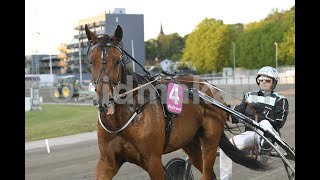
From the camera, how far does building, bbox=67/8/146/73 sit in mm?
5346

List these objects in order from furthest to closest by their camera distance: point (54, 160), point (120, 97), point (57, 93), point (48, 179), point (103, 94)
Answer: point (57, 93) < point (54, 160) < point (48, 179) < point (120, 97) < point (103, 94)

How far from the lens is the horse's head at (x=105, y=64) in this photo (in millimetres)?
3498

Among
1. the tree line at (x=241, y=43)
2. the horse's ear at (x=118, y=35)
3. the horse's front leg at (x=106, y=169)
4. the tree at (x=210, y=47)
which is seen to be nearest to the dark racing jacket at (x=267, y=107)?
the horse's front leg at (x=106, y=169)

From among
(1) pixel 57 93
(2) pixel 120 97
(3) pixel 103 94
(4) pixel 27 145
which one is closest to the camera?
(3) pixel 103 94

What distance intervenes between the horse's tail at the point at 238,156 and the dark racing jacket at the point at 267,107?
356 millimetres

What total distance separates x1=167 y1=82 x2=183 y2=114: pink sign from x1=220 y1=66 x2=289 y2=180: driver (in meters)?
1.22

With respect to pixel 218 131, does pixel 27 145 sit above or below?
below

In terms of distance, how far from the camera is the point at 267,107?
17.8ft

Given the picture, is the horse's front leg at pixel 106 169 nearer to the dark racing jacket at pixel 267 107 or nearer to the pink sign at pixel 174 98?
the pink sign at pixel 174 98

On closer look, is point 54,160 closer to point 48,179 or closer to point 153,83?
point 48,179

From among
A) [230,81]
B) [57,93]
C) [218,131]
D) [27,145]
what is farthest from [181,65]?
[218,131]

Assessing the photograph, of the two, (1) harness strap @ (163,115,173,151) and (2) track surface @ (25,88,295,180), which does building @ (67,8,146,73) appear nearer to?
(1) harness strap @ (163,115,173,151)
